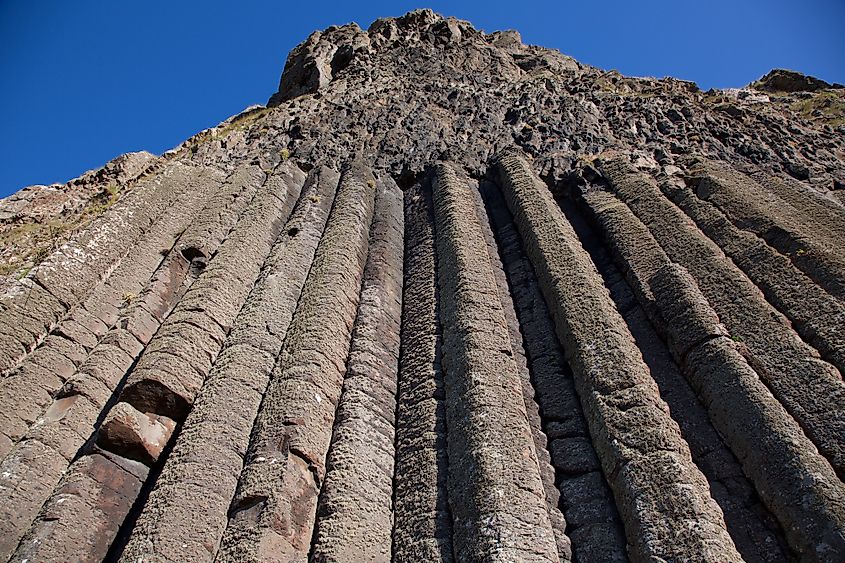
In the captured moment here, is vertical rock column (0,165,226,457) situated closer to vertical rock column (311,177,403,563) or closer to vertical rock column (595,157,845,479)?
vertical rock column (311,177,403,563)

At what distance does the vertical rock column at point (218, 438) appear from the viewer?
440 cm

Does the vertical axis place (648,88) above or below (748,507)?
above

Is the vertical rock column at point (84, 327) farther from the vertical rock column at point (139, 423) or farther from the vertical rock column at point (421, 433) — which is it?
the vertical rock column at point (421, 433)

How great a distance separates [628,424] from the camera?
5172 mm

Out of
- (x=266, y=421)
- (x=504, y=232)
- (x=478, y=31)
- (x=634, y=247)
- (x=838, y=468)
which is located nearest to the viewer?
(x=838, y=468)

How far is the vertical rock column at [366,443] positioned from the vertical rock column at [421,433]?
9cm

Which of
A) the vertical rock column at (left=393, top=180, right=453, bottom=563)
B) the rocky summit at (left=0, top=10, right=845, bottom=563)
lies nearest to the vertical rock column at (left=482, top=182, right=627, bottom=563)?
the rocky summit at (left=0, top=10, right=845, bottom=563)

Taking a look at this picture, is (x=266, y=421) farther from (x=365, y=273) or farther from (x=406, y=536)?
(x=365, y=273)

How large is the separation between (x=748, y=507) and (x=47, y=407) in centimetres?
593

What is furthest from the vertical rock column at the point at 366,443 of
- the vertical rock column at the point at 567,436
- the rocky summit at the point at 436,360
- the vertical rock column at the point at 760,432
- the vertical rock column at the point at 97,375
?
the vertical rock column at the point at 760,432

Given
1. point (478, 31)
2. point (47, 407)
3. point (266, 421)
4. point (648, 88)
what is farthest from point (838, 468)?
point (478, 31)

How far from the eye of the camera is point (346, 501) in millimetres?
4836

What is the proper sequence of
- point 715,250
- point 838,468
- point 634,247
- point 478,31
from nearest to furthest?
point 838,468, point 715,250, point 634,247, point 478,31

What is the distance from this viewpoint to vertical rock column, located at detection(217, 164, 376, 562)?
4465 millimetres
